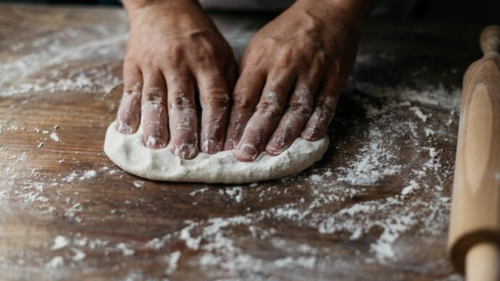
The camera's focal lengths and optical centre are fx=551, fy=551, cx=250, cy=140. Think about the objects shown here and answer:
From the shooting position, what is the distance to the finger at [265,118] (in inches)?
44.2

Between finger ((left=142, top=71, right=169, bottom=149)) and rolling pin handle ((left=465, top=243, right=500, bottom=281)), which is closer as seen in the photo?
rolling pin handle ((left=465, top=243, right=500, bottom=281))

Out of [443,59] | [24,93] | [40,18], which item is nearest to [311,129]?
[443,59]

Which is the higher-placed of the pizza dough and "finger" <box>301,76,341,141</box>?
→ "finger" <box>301,76,341,141</box>

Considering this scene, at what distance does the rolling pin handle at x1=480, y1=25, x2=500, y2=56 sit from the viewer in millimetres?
1300

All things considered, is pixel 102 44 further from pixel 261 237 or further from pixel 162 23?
pixel 261 237

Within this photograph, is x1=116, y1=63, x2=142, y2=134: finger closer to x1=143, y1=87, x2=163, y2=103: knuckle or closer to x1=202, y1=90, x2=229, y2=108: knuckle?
x1=143, y1=87, x2=163, y2=103: knuckle

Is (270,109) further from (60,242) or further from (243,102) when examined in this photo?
(60,242)

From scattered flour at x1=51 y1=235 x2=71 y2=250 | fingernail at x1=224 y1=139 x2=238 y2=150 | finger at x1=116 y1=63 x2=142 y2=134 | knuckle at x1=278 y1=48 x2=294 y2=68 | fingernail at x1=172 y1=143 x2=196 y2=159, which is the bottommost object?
scattered flour at x1=51 y1=235 x2=71 y2=250

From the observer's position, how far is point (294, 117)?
3.92 ft

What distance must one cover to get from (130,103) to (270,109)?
0.32 metres

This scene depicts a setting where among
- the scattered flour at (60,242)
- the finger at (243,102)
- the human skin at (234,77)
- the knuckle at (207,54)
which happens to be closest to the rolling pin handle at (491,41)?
the human skin at (234,77)

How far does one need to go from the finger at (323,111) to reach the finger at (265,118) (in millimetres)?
70

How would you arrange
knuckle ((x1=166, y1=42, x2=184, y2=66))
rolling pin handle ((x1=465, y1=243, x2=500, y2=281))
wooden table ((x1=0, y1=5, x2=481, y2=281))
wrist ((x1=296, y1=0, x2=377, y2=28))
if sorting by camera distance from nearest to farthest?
rolling pin handle ((x1=465, y1=243, x2=500, y2=281)), wooden table ((x1=0, y1=5, x2=481, y2=281)), knuckle ((x1=166, y1=42, x2=184, y2=66)), wrist ((x1=296, y1=0, x2=377, y2=28))

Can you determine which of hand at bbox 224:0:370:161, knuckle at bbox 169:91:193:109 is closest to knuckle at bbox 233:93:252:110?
hand at bbox 224:0:370:161
